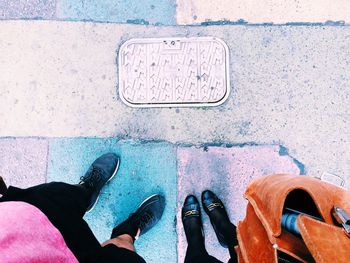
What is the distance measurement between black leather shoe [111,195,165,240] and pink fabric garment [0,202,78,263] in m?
0.75

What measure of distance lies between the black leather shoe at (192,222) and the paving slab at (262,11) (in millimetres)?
1040

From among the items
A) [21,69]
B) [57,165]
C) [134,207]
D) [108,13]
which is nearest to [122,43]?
[108,13]

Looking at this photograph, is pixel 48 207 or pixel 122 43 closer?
pixel 48 207

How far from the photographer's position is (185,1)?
2314mm

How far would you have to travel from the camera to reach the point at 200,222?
7.04 ft

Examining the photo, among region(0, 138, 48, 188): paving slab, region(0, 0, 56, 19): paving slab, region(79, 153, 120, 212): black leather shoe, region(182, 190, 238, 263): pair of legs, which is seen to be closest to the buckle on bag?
region(182, 190, 238, 263): pair of legs

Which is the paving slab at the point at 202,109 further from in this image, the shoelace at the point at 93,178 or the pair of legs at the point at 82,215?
the pair of legs at the point at 82,215

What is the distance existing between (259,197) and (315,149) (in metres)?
0.92

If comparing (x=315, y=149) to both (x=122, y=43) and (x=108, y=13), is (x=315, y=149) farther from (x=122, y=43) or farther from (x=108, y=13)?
(x=108, y=13)

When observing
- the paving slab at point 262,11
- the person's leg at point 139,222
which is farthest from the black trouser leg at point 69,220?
the paving slab at point 262,11

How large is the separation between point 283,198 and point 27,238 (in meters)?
0.77

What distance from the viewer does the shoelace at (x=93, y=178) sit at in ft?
6.81

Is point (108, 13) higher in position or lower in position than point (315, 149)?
higher

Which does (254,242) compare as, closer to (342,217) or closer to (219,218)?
(342,217)
